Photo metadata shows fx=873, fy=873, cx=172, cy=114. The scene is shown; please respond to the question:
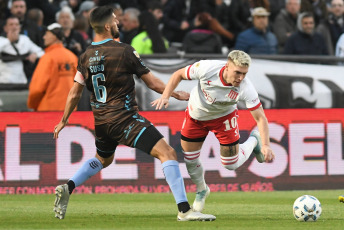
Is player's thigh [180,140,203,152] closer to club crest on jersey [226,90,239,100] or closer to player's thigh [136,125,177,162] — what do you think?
club crest on jersey [226,90,239,100]

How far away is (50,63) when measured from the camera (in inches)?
580

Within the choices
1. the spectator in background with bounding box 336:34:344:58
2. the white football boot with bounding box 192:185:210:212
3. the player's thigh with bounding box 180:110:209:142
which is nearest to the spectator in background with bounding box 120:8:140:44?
the spectator in background with bounding box 336:34:344:58

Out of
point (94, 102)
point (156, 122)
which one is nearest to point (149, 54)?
point (156, 122)

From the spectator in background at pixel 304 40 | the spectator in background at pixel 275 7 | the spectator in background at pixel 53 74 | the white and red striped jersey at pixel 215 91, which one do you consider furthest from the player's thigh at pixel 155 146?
the spectator in background at pixel 275 7

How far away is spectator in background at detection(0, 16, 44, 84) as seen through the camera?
50.5 feet

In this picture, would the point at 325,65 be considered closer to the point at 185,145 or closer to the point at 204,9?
the point at 204,9

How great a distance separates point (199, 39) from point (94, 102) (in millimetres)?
7018

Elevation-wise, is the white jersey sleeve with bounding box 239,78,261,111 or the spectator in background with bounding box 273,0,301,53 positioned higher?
the white jersey sleeve with bounding box 239,78,261,111

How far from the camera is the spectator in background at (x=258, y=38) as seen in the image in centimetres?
1677

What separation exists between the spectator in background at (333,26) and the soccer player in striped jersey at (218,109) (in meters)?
6.62

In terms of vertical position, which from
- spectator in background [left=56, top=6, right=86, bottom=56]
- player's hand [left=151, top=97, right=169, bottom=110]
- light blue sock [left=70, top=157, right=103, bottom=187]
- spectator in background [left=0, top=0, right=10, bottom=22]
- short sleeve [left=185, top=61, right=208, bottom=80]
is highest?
short sleeve [left=185, top=61, right=208, bottom=80]

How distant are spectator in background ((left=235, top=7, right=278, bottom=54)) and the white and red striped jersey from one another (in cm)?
615

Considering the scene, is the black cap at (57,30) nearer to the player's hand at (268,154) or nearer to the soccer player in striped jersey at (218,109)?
the soccer player in striped jersey at (218,109)

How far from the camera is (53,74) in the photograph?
583 inches
